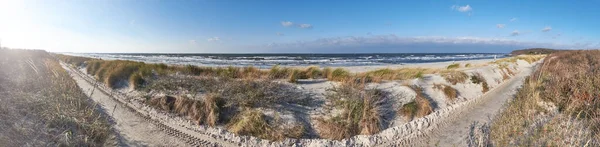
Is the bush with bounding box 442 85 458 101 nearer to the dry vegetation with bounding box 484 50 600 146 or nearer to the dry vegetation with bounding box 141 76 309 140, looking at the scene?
the dry vegetation with bounding box 484 50 600 146

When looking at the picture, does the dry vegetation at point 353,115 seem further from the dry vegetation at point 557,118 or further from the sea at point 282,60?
the sea at point 282,60

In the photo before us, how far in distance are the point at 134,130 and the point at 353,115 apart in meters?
4.79

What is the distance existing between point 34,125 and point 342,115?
593 centimetres

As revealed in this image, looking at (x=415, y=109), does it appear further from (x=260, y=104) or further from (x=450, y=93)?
(x=260, y=104)

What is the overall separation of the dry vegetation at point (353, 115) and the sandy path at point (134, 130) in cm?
299

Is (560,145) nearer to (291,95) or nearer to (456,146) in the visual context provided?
(456,146)

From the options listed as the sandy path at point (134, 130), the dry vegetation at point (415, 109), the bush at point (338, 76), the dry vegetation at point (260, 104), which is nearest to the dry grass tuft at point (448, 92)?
the dry vegetation at point (260, 104)

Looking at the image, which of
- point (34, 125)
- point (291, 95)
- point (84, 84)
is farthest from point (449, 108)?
point (84, 84)

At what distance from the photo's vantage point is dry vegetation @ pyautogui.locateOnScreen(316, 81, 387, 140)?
5.97m

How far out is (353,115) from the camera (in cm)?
643

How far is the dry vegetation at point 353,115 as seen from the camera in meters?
5.97

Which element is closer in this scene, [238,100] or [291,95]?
[238,100]

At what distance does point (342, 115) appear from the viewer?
647 centimetres

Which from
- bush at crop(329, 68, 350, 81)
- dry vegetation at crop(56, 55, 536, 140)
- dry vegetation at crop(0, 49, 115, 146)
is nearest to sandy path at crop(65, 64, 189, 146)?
dry vegetation at crop(0, 49, 115, 146)
